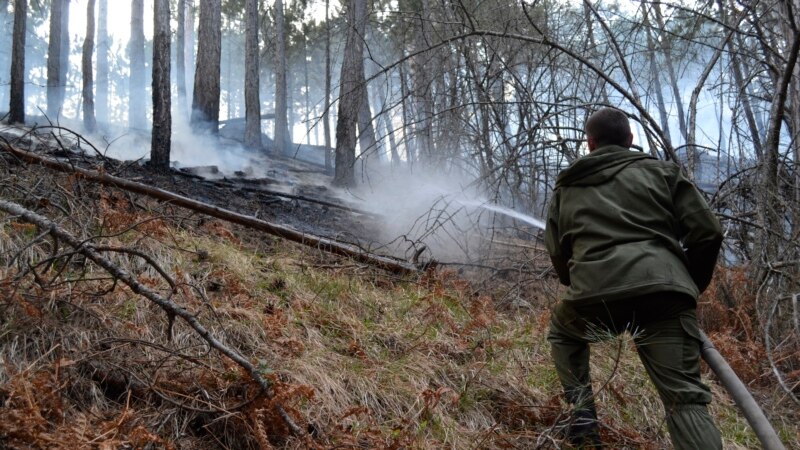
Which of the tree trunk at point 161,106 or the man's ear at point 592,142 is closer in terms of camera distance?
the man's ear at point 592,142

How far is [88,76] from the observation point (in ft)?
63.1

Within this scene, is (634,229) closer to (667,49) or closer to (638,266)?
(638,266)

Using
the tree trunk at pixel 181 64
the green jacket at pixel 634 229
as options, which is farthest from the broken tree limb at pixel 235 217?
the tree trunk at pixel 181 64

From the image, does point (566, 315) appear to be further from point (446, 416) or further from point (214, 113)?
point (214, 113)

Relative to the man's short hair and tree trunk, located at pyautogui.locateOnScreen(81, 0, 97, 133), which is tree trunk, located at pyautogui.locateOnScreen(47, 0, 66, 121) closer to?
tree trunk, located at pyautogui.locateOnScreen(81, 0, 97, 133)

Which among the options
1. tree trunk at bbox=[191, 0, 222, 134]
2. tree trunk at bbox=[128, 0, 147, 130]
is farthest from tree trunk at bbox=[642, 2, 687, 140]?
tree trunk at bbox=[128, 0, 147, 130]

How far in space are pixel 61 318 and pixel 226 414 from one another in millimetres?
1209

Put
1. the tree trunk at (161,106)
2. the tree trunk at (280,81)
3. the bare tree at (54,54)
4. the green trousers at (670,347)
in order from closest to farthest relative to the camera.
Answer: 1. the green trousers at (670,347)
2. the tree trunk at (161,106)
3. the bare tree at (54,54)
4. the tree trunk at (280,81)

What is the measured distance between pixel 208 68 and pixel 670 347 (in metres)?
13.3

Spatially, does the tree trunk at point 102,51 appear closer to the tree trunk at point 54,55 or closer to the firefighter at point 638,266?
the tree trunk at point 54,55

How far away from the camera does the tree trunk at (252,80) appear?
18.8m

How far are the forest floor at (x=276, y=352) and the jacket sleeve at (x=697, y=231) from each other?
49 cm

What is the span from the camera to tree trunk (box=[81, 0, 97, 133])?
18188 mm

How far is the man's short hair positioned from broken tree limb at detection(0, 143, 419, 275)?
125 inches
